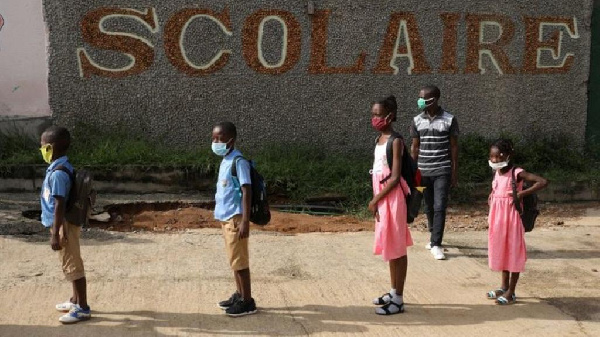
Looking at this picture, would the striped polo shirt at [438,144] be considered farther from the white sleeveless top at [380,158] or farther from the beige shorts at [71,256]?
the beige shorts at [71,256]

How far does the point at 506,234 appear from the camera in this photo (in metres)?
5.00

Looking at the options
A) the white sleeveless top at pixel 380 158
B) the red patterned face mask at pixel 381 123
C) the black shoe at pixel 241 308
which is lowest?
the black shoe at pixel 241 308

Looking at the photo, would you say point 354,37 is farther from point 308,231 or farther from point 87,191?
point 87,191

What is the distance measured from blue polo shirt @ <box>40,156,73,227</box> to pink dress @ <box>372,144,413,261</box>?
2.04 meters

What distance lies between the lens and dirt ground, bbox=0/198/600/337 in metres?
4.52

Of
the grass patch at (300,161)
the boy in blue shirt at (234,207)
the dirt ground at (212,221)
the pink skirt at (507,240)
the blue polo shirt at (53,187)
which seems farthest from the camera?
the grass patch at (300,161)

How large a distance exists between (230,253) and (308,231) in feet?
9.04

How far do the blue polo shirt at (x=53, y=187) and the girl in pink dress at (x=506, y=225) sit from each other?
289 cm

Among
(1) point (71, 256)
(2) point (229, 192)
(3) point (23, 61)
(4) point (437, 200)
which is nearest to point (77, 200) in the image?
(1) point (71, 256)

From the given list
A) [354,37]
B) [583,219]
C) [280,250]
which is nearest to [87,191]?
[280,250]

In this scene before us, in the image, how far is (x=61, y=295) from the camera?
16.3 ft

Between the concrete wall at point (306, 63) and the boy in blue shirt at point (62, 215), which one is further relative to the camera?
the concrete wall at point (306, 63)

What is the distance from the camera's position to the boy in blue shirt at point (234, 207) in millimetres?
4523

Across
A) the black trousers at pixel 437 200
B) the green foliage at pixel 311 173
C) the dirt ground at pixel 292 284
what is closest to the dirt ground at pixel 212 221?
the dirt ground at pixel 292 284
